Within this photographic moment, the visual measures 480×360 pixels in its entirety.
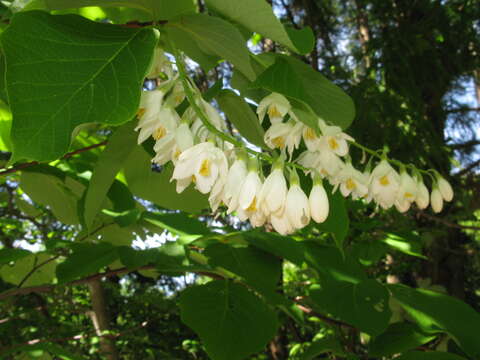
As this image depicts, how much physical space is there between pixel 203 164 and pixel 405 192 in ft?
2.38

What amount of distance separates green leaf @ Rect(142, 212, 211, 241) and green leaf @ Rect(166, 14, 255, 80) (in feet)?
2.60

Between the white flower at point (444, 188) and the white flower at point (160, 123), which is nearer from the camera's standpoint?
the white flower at point (160, 123)

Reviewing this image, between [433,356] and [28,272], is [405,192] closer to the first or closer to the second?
[433,356]

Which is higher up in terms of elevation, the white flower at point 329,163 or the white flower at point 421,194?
the white flower at point 329,163

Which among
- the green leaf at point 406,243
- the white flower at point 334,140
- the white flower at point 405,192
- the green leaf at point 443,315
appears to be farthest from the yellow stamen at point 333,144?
the green leaf at point 406,243

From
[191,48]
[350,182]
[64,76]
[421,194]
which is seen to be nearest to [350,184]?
[350,182]

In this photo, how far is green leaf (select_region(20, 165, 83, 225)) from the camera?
4.84ft

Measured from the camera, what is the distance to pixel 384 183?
1299 mm

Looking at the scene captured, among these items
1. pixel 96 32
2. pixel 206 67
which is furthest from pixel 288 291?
pixel 96 32

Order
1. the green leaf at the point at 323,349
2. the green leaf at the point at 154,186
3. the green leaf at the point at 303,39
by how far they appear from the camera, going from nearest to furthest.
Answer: the green leaf at the point at 303,39 → the green leaf at the point at 154,186 → the green leaf at the point at 323,349

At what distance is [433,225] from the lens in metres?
4.39

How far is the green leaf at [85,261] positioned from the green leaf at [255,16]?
923mm

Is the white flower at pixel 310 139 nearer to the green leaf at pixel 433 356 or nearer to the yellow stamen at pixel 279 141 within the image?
the yellow stamen at pixel 279 141

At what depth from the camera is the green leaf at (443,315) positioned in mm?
1361
